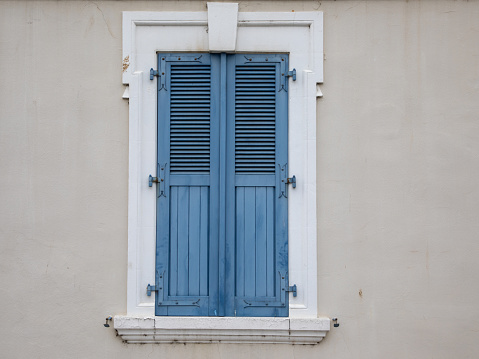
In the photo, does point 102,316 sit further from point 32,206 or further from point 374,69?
point 374,69

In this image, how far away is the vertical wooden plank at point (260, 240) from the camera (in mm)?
5184

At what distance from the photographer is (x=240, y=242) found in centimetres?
521

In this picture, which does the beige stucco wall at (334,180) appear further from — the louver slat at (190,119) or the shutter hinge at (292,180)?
the louver slat at (190,119)

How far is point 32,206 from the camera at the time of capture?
5.22m

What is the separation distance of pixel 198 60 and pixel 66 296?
2.34 metres

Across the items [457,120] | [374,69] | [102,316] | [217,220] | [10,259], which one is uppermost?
[374,69]

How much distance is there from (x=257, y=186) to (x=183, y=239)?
788mm

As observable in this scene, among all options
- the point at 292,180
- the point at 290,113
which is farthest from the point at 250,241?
the point at 290,113

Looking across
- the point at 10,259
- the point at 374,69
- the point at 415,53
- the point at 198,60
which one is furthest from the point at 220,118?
the point at 10,259

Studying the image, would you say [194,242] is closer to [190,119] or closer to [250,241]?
[250,241]

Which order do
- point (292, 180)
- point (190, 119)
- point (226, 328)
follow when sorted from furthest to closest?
point (190, 119) → point (292, 180) → point (226, 328)

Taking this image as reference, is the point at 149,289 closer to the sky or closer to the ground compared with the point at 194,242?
closer to the ground

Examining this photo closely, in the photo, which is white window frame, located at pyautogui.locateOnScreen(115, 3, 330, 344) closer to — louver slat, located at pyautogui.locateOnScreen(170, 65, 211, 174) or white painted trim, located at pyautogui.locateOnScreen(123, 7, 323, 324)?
white painted trim, located at pyautogui.locateOnScreen(123, 7, 323, 324)

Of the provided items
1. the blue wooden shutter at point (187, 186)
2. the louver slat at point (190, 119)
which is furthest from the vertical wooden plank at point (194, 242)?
the louver slat at point (190, 119)
